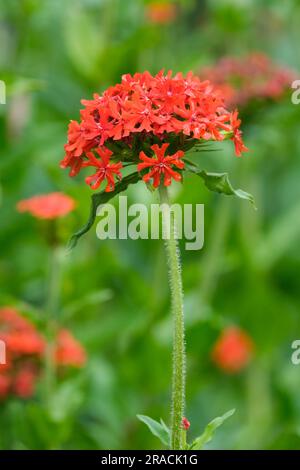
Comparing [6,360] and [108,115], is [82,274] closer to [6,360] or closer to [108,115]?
[6,360]

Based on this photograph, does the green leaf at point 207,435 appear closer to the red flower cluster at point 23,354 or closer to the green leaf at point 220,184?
the green leaf at point 220,184

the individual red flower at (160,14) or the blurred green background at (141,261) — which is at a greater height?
the individual red flower at (160,14)

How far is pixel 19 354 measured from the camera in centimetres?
227

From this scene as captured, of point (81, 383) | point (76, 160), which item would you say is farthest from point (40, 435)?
point (76, 160)

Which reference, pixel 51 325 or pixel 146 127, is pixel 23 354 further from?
pixel 146 127

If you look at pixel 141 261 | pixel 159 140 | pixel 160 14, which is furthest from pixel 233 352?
pixel 159 140

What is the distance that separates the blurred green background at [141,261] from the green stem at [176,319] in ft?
2.06

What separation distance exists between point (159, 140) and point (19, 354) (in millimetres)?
996

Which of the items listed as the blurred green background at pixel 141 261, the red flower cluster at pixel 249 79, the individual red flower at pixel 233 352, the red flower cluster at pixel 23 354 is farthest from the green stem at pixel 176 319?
the individual red flower at pixel 233 352

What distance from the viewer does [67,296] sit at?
260 cm

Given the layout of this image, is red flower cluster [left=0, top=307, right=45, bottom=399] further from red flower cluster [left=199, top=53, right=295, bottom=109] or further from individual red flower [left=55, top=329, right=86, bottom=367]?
red flower cluster [left=199, top=53, right=295, bottom=109]

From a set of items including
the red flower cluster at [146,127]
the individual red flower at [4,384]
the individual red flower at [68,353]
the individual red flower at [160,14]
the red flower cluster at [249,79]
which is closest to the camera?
the red flower cluster at [146,127]

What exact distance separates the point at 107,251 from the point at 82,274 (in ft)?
0.37

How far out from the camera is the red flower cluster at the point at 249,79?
102 inches
